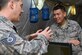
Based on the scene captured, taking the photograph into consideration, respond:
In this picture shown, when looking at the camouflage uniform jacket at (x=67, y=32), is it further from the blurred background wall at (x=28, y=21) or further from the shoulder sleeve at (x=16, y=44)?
the shoulder sleeve at (x=16, y=44)

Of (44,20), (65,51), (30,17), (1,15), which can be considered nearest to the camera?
(1,15)

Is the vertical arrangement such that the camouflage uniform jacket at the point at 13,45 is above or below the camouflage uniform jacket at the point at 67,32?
above

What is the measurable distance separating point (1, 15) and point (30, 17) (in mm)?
1339

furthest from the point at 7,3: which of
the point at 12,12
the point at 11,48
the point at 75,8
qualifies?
the point at 75,8

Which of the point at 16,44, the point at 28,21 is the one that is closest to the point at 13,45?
the point at 16,44

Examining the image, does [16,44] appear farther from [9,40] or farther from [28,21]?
[28,21]

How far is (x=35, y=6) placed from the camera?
2781 mm

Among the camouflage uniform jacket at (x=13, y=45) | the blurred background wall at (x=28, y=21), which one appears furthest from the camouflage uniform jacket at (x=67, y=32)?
the camouflage uniform jacket at (x=13, y=45)

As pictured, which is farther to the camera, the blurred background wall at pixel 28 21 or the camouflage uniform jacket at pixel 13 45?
the blurred background wall at pixel 28 21

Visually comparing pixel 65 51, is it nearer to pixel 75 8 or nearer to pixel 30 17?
pixel 30 17

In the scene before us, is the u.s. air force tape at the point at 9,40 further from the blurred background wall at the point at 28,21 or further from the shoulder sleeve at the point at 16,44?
the blurred background wall at the point at 28,21

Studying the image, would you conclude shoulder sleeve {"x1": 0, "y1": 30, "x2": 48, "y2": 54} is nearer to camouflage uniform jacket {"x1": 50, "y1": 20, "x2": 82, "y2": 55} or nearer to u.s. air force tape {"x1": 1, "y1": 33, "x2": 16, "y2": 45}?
u.s. air force tape {"x1": 1, "y1": 33, "x2": 16, "y2": 45}

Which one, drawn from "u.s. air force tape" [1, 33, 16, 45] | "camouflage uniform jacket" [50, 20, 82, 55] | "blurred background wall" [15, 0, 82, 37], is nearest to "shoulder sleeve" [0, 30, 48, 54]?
"u.s. air force tape" [1, 33, 16, 45]

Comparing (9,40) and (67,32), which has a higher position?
(9,40)
